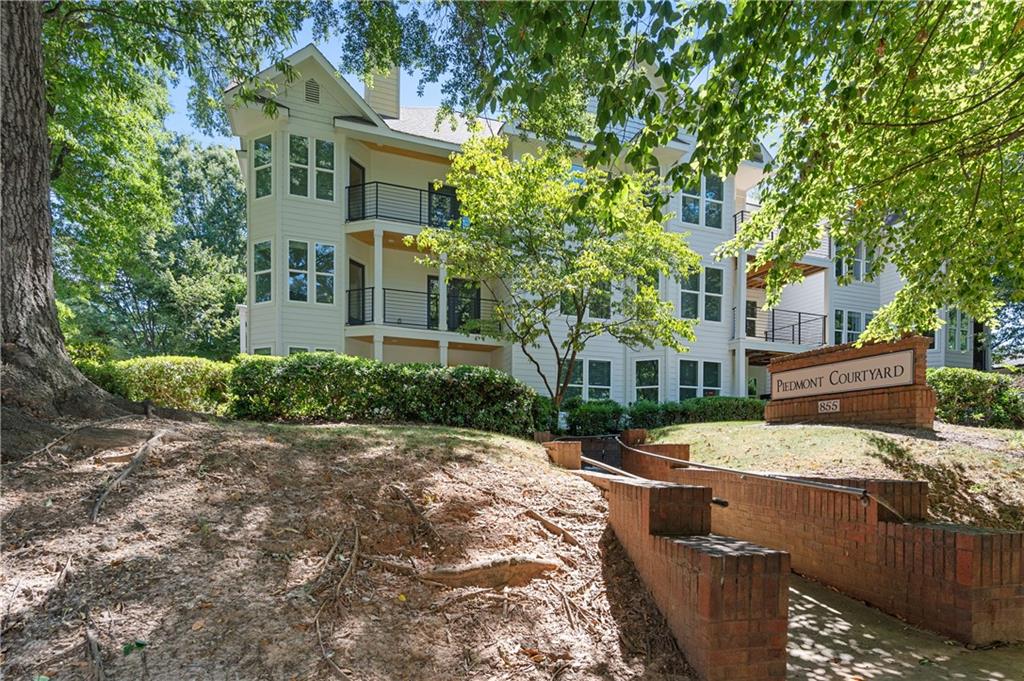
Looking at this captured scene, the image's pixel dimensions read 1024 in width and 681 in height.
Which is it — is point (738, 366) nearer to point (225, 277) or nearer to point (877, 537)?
point (877, 537)

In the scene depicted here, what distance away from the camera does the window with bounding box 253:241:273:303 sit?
15484mm

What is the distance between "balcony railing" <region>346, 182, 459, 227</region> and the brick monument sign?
10952 mm

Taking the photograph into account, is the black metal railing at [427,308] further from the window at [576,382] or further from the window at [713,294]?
the window at [713,294]

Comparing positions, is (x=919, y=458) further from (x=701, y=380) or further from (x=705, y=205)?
(x=705, y=205)

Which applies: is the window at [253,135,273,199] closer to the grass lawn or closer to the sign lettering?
the grass lawn

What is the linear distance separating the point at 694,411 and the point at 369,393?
31.8 ft

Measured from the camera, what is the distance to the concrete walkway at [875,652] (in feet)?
11.2

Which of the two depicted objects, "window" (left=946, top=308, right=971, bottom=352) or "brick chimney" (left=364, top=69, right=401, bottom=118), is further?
"window" (left=946, top=308, right=971, bottom=352)

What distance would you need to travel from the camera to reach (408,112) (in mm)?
19891

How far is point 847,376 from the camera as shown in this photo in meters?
8.92

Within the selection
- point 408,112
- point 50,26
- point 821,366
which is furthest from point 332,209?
point 821,366

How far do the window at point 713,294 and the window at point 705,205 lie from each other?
1695 millimetres

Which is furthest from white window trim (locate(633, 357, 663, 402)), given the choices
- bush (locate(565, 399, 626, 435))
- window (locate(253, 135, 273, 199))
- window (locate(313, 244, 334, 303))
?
window (locate(253, 135, 273, 199))

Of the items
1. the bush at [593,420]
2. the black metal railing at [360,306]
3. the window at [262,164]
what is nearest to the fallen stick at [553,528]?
the bush at [593,420]
